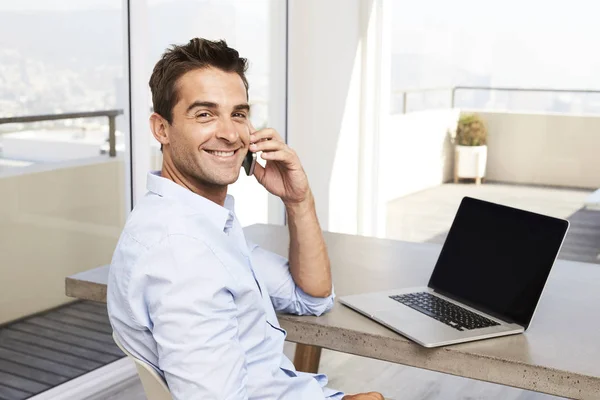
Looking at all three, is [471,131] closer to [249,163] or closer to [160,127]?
[249,163]

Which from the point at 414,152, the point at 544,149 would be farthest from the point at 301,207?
the point at 414,152

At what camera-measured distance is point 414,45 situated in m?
4.69

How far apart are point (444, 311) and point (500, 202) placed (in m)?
2.82

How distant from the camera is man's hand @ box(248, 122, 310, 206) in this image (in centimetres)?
168

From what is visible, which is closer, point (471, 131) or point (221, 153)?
point (221, 153)

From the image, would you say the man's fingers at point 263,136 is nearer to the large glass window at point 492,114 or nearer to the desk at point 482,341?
the desk at point 482,341

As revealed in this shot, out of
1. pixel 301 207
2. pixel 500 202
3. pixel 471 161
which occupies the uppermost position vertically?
pixel 301 207

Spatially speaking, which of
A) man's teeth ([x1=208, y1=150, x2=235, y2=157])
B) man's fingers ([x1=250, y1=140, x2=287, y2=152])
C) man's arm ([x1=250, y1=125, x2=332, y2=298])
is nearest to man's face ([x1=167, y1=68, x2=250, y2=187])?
man's teeth ([x1=208, y1=150, x2=235, y2=157])

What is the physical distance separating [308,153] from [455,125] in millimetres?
880


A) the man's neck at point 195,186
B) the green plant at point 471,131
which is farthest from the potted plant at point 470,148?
the man's neck at point 195,186

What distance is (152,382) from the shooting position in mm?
1369

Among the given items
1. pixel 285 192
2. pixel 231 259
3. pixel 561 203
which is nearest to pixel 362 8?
pixel 561 203

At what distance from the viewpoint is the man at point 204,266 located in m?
1.25

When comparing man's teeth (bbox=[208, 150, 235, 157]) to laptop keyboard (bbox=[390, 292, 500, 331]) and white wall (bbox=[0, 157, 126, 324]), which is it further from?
white wall (bbox=[0, 157, 126, 324])
